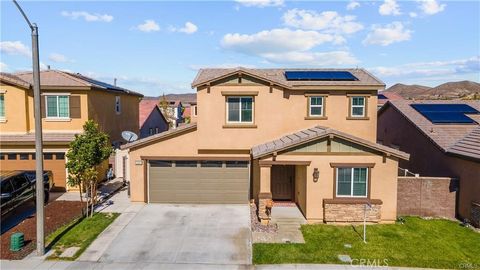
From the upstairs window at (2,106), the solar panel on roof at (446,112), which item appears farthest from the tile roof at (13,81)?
the solar panel on roof at (446,112)

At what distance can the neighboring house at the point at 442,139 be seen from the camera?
49.0ft

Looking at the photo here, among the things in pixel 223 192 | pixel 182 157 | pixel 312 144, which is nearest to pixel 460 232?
pixel 312 144

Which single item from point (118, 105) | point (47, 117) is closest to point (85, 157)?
point (47, 117)

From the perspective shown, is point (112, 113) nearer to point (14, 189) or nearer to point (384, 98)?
point (14, 189)

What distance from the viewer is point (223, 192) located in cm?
1783

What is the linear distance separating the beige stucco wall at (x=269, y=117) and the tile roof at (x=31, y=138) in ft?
26.1

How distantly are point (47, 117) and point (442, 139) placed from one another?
71.3 ft

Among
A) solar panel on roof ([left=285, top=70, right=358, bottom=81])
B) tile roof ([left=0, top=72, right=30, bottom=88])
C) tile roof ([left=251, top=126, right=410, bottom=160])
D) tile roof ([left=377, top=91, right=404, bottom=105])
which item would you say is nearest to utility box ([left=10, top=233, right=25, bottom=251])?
tile roof ([left=251, top=126, right=410, bottom=160])

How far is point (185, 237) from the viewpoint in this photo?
13.3m

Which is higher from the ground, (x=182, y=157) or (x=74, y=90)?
(x=74, y=90)

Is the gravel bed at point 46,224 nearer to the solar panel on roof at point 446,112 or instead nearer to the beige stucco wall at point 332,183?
the beige stucco wall at point 332,183

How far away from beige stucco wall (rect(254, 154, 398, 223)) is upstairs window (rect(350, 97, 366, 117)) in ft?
12.4

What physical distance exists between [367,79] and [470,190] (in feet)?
23.5

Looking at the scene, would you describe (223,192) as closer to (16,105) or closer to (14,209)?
(14,209)
